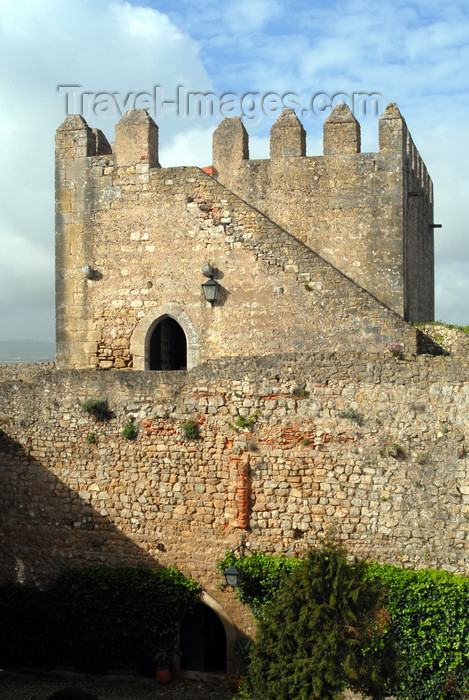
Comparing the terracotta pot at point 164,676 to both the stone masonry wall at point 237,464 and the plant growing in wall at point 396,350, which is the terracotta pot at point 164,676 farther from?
the plant growing in wall at point 396,350

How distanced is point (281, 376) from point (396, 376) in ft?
5.88

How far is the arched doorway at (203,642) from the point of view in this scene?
12.5m

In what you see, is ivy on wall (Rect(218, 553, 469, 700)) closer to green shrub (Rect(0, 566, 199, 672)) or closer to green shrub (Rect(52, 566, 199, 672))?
green shrub (Rect(52, 566, 199, 672))

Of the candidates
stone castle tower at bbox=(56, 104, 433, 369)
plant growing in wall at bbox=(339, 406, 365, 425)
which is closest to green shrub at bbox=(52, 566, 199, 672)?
plant growing in wall at bbox=(339, 406, 365, 425)

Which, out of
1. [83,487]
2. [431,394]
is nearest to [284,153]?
[431,394]

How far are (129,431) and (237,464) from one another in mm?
1956

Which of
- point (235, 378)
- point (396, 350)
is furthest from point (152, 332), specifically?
point (396, 350)

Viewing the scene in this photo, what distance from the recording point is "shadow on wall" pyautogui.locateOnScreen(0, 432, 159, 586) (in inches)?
495

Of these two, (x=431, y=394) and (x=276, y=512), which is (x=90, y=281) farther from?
(x=431, y=394)

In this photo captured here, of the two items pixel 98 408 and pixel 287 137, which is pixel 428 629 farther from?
pixel 287 137

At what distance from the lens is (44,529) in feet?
42.3

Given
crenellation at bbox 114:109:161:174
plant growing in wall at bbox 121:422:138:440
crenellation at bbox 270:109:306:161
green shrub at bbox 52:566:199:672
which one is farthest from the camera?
crenellation at bbox 270:109:306:161

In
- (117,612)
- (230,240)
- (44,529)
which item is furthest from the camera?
(230,240)

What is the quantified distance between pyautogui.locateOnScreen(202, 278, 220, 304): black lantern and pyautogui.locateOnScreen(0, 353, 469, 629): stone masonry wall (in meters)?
2.64
